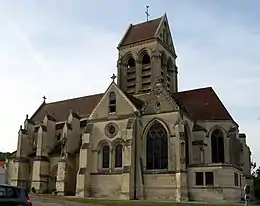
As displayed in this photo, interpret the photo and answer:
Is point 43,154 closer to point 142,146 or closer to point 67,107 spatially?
point 67,107

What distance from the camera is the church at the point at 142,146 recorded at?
36.2 meters

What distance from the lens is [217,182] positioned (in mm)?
35031

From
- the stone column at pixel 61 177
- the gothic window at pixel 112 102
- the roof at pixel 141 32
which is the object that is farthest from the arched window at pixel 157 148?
the roof at pixel 141 32

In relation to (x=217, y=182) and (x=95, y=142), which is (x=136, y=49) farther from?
(x=217, y=182)

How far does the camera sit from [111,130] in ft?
135

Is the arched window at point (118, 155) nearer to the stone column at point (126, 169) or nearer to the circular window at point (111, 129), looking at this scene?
the stone column at point (126, 169)

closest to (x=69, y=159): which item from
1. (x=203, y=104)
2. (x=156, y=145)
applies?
(x=156, y=145)

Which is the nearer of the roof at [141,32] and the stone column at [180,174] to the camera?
the stone column at [180,174]

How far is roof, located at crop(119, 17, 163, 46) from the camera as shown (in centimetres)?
5194

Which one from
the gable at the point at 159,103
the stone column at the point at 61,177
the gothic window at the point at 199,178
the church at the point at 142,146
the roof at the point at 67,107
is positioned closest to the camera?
the gothic window at the point at 199,178

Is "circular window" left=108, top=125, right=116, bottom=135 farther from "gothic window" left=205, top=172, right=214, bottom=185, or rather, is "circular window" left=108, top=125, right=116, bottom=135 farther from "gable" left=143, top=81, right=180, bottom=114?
"gothic window" left=205, top=172, right=214, bottom=185

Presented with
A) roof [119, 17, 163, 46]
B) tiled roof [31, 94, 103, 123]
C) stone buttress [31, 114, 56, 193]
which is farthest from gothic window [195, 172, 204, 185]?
roof [119, 17, 163, 46]

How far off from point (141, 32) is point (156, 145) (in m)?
20.6

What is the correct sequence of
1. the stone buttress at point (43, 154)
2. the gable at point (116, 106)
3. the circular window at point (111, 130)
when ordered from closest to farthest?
the gable at point (116, 106), the circular window at point (111, 130), the stone buttress at point (43, 154)
